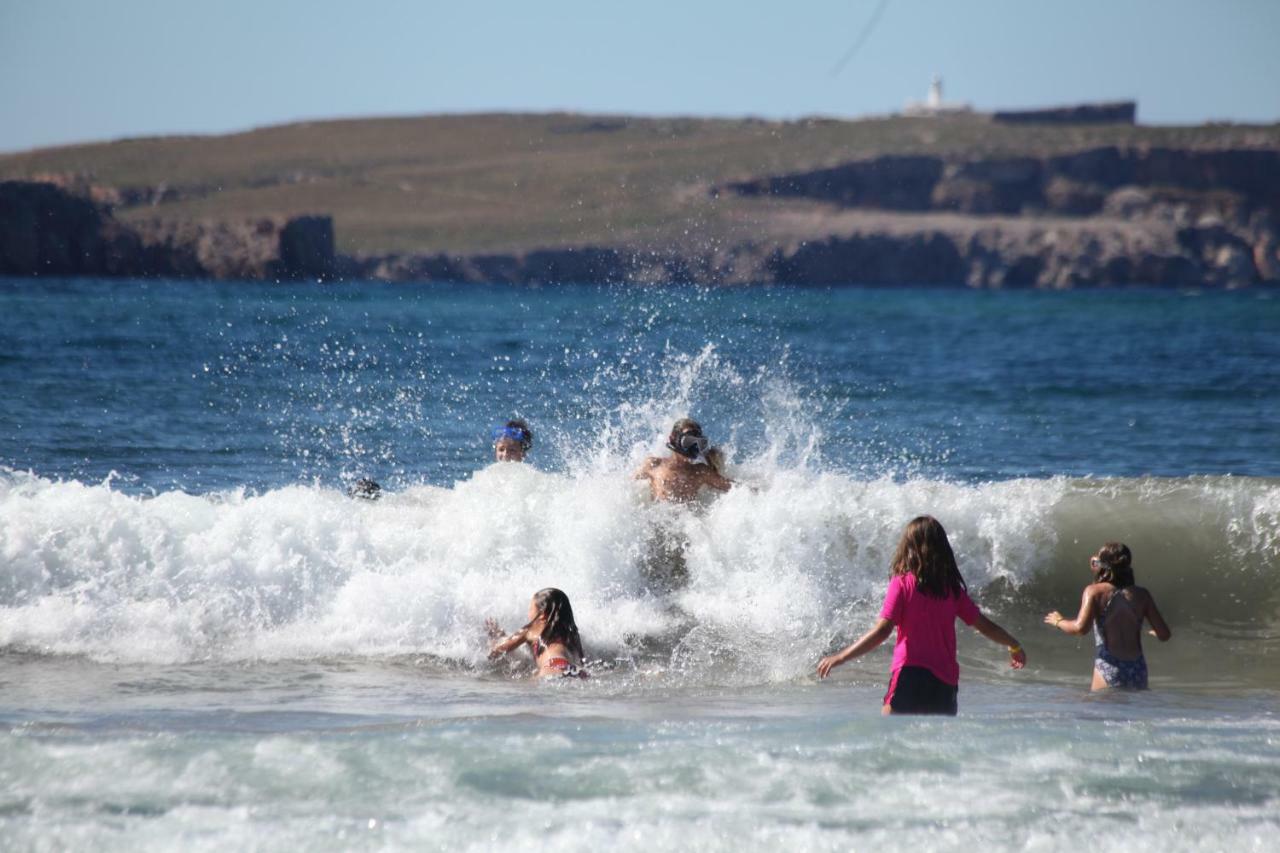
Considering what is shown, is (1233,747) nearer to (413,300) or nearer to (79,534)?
(79,534)

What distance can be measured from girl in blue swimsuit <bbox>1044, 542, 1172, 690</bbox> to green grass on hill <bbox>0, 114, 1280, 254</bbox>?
72553 millimetres

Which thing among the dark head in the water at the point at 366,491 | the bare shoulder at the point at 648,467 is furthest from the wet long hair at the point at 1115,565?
the dark head in the water at the point at 366,491

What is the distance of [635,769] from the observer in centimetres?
575

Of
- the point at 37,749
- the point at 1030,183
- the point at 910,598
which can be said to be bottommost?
the point at 37,749

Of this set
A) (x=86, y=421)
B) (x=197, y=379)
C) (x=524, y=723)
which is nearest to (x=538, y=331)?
(x=197, y=379)

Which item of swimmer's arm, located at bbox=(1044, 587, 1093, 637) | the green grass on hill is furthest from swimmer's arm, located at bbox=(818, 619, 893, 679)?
the green grass on hill

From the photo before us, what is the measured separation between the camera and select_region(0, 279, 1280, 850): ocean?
541 cm

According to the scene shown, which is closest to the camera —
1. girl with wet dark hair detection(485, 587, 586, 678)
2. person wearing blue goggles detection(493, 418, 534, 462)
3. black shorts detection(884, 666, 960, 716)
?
black shorts detection(884, 666, 960, 716)

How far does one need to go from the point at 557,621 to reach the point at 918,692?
250 centimetres

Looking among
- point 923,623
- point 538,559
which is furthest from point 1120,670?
point 538,559

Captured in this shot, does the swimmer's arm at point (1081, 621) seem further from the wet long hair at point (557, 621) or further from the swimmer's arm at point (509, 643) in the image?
the swimmer's arm at point (509, 643)

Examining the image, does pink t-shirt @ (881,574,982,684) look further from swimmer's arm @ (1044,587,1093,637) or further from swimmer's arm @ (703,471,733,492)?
swimmer's arm @ (703,471,733,492)

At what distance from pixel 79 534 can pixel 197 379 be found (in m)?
12.2

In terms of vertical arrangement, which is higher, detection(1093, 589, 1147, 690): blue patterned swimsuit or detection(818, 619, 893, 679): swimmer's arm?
detection(818, 619, 893, 679): swimmer's arm
